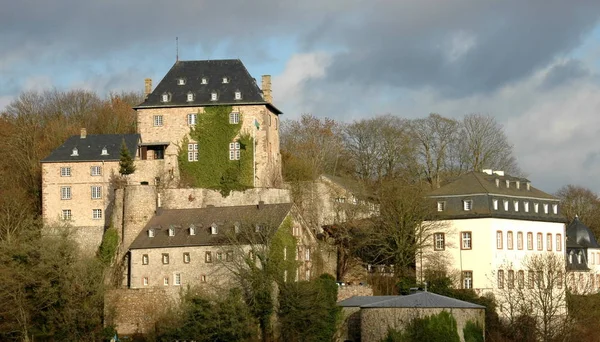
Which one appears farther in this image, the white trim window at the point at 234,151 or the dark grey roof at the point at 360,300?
the white trim window at the point at 234,151

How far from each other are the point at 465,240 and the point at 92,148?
21937mm

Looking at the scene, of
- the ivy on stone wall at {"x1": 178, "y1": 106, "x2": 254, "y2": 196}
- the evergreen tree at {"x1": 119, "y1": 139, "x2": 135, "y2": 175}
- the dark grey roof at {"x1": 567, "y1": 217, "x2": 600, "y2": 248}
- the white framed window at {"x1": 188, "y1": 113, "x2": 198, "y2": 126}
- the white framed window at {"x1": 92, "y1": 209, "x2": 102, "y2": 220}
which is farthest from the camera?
the dark grey roof at {"x1": 567, "y1": 217, "x2": 600, "y2": 248}

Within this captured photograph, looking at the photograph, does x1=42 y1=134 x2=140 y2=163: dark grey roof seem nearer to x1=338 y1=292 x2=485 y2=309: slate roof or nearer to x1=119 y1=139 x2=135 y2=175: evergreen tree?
x1=119 y1=139 x2=135 y2=175: evergreen tree

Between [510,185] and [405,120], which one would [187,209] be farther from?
[405,120]

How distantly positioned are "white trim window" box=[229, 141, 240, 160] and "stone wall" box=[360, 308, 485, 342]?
1793 cm

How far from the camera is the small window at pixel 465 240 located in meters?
64.4

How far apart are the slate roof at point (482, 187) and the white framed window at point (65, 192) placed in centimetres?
2026

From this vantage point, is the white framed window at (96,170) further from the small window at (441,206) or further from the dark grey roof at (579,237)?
the dark grey roof at (579,237)

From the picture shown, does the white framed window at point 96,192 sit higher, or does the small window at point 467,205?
the white framed window at point 96,192

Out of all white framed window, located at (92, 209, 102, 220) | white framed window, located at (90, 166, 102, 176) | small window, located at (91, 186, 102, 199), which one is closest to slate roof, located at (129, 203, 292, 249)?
white framed window, located at (92, 209, 102, 220)

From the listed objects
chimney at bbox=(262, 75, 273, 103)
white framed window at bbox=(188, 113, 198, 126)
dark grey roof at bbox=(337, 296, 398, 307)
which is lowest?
Answer: dark grey roof at bbox=(337, 296, 398, 307)

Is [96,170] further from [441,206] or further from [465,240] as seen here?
[465,240]

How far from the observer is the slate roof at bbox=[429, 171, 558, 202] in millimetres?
65875

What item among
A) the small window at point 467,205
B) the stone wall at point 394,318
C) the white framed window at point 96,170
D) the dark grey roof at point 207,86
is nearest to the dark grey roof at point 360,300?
Answer: the stone wall at point 394,318
